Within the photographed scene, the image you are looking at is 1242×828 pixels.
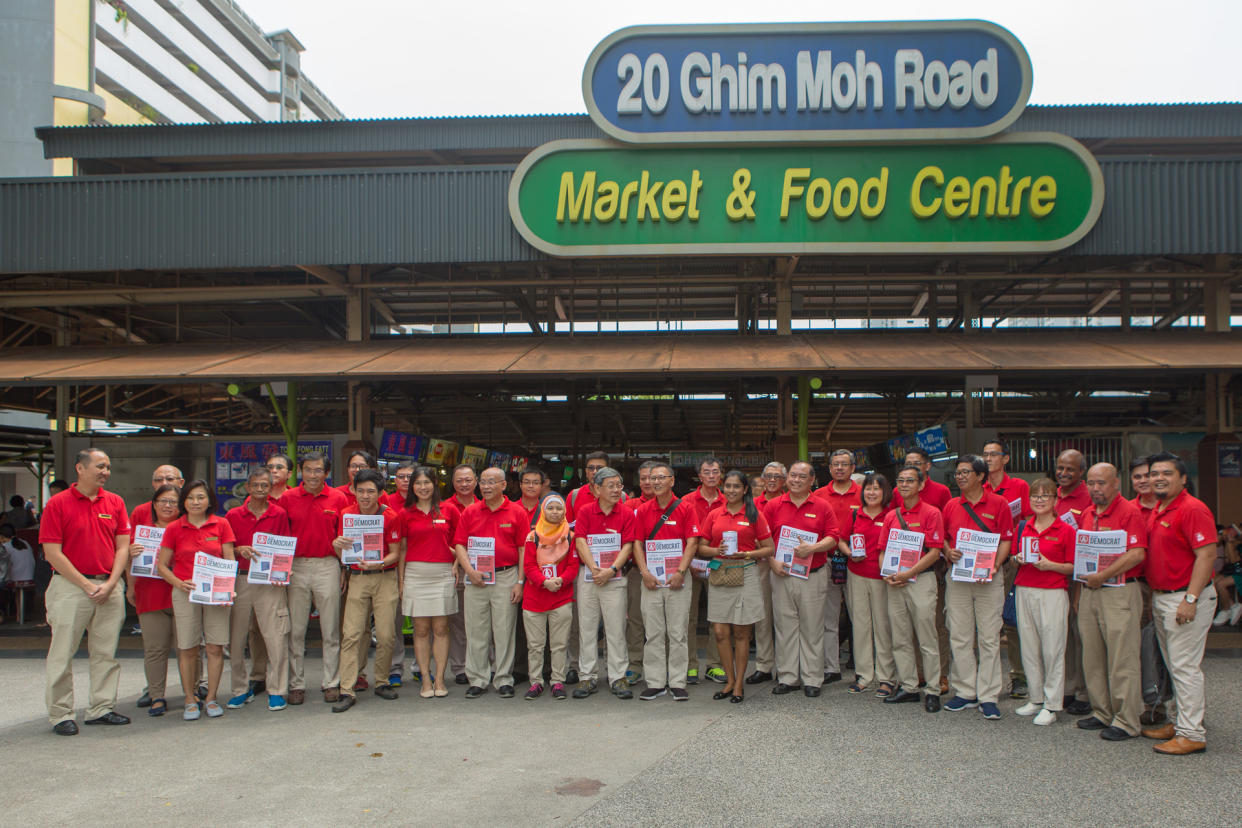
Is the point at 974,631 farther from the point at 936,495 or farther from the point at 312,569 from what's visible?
the point at 312,569

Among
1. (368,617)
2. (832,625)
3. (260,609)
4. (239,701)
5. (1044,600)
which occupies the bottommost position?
(239,701)

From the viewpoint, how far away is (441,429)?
16.9m

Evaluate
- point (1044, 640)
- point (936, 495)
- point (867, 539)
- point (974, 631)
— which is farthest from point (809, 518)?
→ point (1044, 640)

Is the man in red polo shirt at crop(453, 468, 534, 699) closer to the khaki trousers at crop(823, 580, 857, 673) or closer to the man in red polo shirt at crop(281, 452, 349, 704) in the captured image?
the man in red polo shirt at crop(281, 452, 349, 704)

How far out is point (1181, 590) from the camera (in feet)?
19.6

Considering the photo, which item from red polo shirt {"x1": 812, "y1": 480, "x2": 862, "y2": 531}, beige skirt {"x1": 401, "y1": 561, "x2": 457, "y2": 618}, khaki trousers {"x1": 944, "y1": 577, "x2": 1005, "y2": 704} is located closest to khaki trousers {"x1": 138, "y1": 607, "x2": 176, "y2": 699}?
beige skirt {"x1": 401, "y1": 561, "x2": 457, "y2": 618}

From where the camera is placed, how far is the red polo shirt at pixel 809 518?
7512mm

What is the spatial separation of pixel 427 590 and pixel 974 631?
170 inches

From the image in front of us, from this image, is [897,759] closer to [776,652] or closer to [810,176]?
[776,652]

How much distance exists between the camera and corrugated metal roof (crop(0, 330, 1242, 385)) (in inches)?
393

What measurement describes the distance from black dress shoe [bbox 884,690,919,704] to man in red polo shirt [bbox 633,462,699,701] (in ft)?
5.17

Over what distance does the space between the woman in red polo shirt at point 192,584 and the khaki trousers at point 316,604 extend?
0.53 metres

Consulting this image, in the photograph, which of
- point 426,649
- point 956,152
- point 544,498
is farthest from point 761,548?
→ point 956,152

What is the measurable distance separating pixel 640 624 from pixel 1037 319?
9283 millimetres
